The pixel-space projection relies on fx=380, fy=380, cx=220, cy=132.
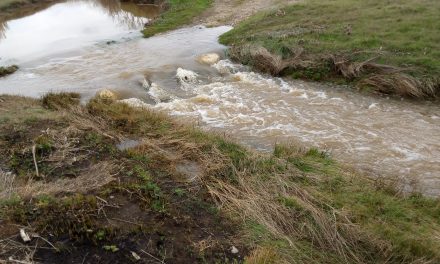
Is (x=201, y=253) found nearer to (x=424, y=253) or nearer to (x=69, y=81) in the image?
(x=424, y=253)

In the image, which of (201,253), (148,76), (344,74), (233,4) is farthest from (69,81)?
(233,4)

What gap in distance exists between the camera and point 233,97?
1427 cm

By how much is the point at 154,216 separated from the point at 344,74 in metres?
10.9

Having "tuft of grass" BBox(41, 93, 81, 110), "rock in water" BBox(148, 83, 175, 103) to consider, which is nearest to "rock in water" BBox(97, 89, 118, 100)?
"tuft of grass" BBox(41, 93, 81, 110)

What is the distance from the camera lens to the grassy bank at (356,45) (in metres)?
13.9

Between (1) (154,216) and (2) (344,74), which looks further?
(2) (344,74)

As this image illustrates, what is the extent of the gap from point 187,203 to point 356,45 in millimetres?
12098

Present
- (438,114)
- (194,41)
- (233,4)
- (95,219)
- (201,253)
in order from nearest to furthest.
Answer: (201,253) < (95,219) < (438,114) < (194,41) < (233,4)

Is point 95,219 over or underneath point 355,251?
over

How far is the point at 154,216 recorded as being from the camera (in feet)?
21.1

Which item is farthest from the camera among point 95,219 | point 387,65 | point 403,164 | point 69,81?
point 69,81

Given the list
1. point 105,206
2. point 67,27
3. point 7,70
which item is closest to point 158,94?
point 7,70

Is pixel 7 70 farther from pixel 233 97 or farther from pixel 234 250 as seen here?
pixel 234 250

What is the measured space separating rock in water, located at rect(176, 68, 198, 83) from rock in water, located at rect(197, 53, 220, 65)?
1591mm
